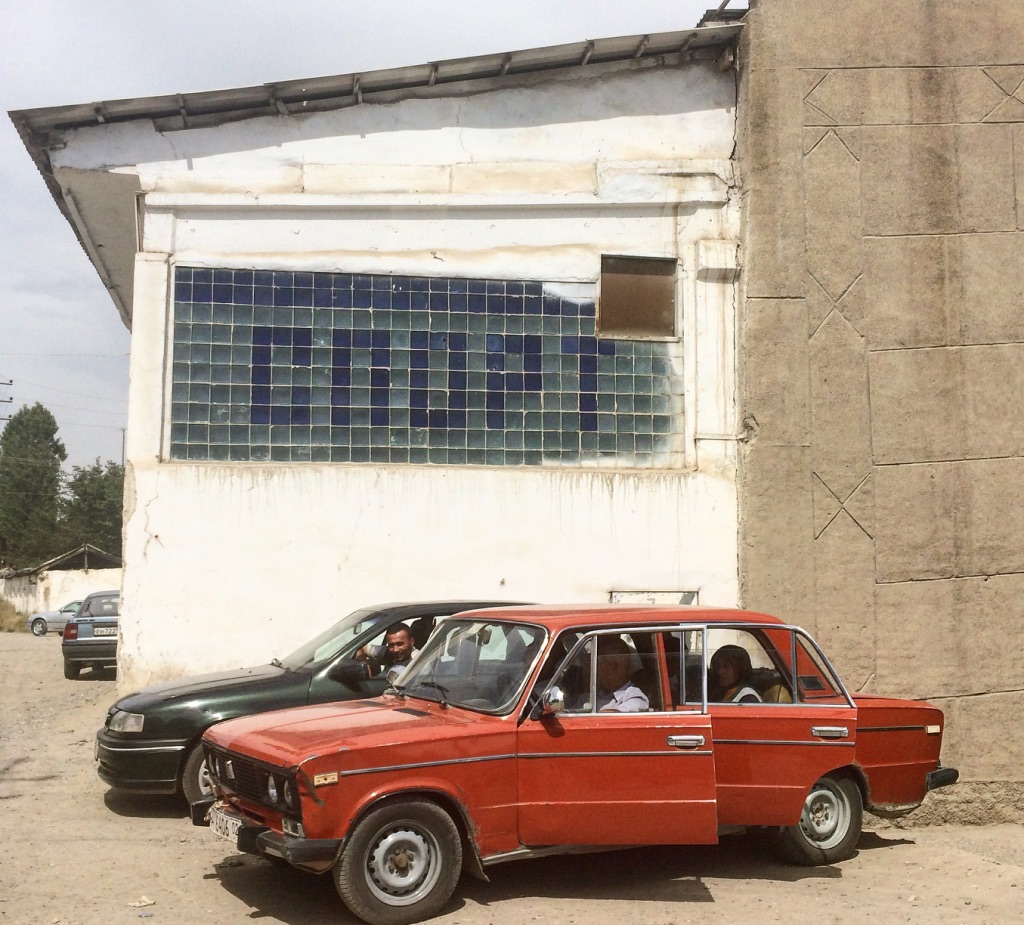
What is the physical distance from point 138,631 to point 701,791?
696 centimetres

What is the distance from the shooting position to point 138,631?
11.5m

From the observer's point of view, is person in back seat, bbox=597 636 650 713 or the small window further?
the small window

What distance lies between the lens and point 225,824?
6137 mm

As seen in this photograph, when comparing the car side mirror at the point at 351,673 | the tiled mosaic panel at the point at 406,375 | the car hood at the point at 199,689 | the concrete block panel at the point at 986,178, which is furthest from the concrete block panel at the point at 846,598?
the car hood at the point at 199,689

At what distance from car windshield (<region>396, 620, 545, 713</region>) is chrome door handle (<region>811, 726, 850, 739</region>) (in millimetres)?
2001

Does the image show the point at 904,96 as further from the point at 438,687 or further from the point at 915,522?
the point at 438,687

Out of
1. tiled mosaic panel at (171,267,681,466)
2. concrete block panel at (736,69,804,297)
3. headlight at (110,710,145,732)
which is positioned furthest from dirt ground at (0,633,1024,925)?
concrete block panel at (736,69,804,297)

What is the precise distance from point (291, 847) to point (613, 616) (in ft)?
7.62

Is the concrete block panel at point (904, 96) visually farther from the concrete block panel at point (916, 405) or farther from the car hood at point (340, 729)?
the car hood at point (340, 729)

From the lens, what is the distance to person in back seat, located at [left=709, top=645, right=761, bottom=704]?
7.05 m

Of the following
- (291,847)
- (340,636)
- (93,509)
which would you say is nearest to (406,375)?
(340,636)

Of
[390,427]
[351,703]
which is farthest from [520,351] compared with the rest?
[351,703]

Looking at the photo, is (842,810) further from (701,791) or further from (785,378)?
(785,378)

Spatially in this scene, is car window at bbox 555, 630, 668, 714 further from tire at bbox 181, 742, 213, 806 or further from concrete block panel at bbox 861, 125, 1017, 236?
concrete block panel at bbox 861, 125, 1017, 236
